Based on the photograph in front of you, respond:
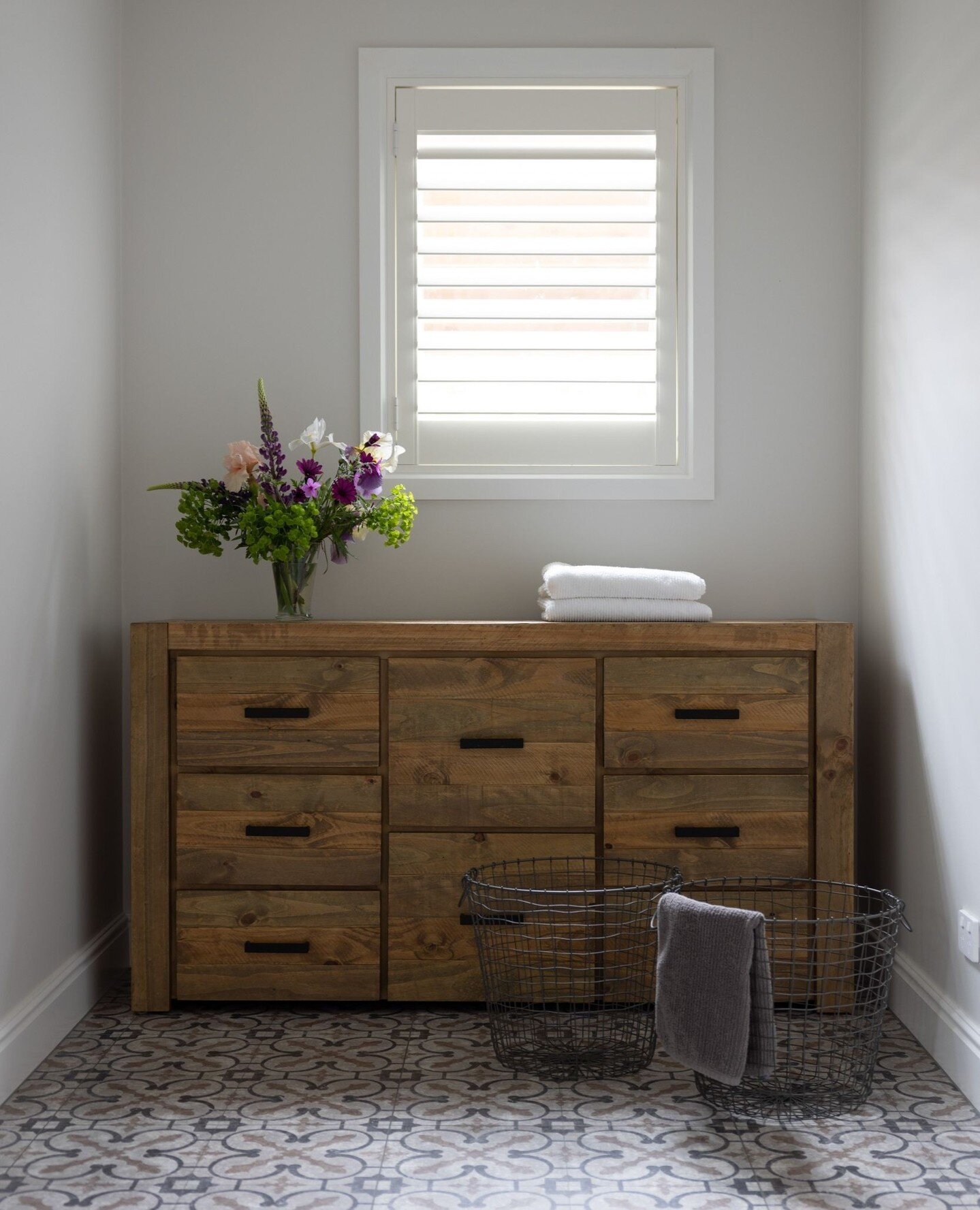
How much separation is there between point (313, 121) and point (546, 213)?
0.62 metres

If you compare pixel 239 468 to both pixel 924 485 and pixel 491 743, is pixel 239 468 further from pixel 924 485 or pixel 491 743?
pixel 924 485

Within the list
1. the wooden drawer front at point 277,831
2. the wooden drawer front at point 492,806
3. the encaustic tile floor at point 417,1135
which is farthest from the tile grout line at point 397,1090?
the wooden drawer front at point 492,806

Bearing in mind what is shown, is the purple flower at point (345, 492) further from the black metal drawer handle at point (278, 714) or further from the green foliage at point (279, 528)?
the black metal drawer handle at point (278, 714)

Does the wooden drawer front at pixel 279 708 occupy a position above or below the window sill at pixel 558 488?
below

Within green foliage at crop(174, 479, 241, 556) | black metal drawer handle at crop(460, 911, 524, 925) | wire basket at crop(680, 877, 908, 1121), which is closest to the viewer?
wire basket at crop(680, 877, 908, 1121)

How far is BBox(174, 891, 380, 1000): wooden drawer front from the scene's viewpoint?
2408mm

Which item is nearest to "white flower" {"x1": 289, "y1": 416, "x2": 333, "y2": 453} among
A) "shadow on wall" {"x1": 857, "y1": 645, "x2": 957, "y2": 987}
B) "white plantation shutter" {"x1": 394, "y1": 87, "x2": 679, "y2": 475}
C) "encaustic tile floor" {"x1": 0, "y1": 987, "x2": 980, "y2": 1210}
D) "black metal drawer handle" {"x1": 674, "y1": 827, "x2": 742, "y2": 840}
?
"white plantation shutter" {"x1": 394, "y1": 87, "x2": 679, "y2": 475}

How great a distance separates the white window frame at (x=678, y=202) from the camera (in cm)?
276

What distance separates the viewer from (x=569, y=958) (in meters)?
2.28

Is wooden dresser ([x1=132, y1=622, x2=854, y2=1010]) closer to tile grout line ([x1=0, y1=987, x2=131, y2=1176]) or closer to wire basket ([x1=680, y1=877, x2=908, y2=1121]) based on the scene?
wire basket ([x1=680, y1=877, x2=908, y2=1121])

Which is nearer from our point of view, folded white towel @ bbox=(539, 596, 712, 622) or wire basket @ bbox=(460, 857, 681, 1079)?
wire basket @ bbox=(460, 857, 681, 1079)

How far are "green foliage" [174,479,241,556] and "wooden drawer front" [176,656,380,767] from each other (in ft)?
0.89

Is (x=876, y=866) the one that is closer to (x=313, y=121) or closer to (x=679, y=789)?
(x=679, y=789)

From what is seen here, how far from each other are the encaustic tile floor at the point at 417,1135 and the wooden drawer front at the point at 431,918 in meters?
0.11
